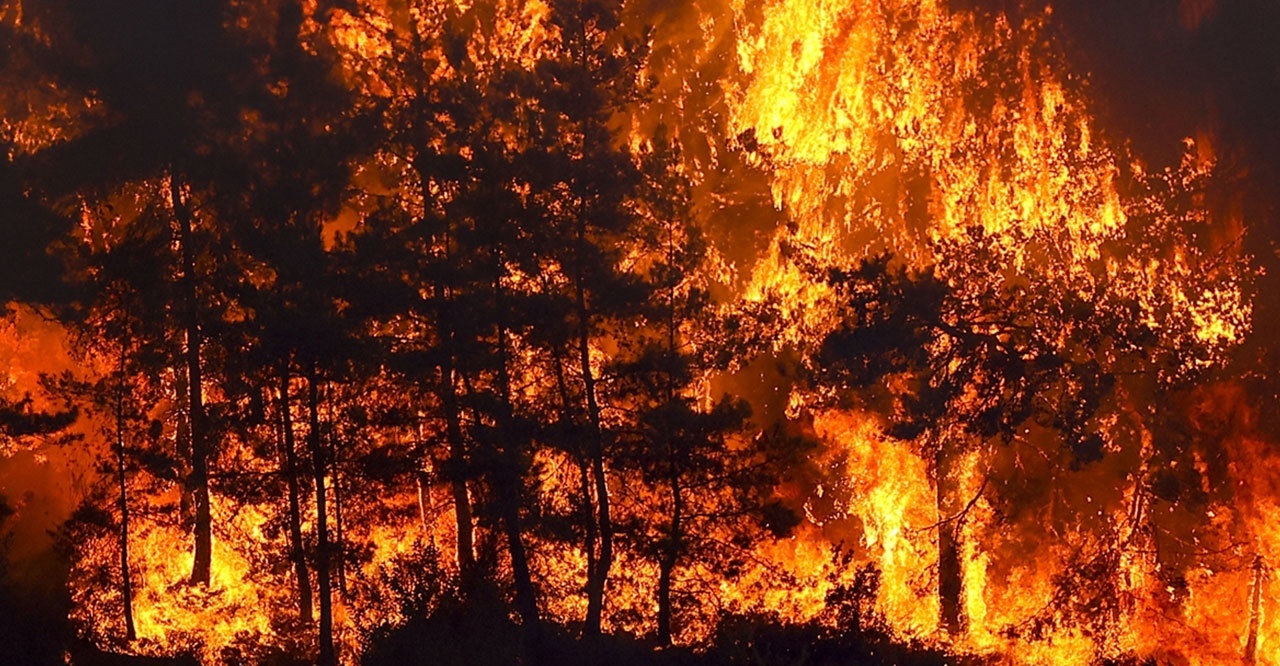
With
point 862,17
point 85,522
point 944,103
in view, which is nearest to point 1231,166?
point 944,103

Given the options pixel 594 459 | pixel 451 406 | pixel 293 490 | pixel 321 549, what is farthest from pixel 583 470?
pixel 293 490

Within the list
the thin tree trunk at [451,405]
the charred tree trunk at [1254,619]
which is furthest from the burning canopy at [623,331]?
the charred tree trunk at [1254,619]

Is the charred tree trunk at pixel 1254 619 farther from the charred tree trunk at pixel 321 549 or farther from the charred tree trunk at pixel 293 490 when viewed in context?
the charred tree trunk at pixel 293 490

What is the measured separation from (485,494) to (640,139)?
27.8 feet

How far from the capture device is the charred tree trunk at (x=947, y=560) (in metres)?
23.4

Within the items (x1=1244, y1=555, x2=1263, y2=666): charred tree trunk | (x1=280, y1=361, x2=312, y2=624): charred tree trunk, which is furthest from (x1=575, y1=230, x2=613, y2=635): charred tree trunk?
(x1=1244, y1=555, x2=1263, y2=666): charred tree trunk

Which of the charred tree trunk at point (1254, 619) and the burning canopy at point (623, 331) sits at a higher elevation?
the burning canopy at point (623, 331)

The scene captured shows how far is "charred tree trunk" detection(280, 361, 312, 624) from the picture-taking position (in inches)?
707

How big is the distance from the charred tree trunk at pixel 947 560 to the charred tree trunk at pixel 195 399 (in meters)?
13.6

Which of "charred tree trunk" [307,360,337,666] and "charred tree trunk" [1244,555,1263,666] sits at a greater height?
"charred tree trunk" [307,360,337,666]

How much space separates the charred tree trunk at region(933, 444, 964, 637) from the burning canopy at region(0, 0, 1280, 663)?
0.10 m

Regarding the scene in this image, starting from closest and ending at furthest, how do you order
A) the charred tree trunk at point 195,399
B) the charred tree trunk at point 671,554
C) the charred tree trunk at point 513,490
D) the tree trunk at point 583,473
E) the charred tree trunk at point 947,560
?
1. the charred tree trunk at point 513,490
2. the tree trunk at point 583,473
3. the charred tree trunk at point 671,554
4. the charred tree trunk at point 195,399
5. the charred tree trunk at point 947,560

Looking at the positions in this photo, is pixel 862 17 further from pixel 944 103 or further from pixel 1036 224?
pixel 1036 224

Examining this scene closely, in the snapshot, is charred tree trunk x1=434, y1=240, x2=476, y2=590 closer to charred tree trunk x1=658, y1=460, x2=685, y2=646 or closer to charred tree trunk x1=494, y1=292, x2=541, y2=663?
charred tree trunk x1=494, y1=292, x2=541, y2=663
